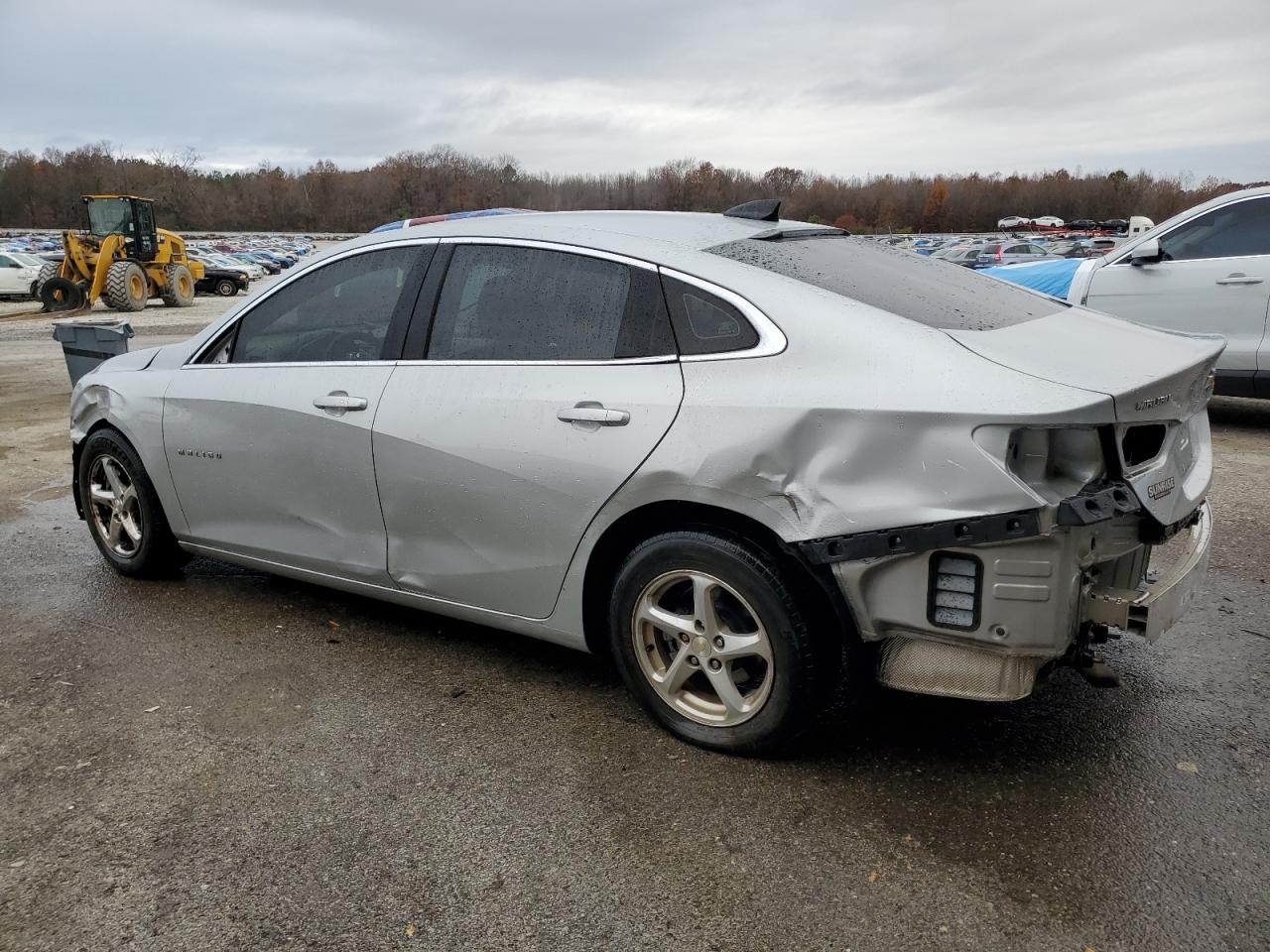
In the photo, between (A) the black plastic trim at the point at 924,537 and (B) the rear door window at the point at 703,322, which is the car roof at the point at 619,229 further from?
(A) the black plastic trim at the point at 924,537

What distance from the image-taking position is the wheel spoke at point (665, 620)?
3078 mm

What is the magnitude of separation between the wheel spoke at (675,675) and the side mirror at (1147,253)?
6307mm

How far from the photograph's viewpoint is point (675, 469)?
2959 millimetres

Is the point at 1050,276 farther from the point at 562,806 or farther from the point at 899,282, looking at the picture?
the point at 562,806

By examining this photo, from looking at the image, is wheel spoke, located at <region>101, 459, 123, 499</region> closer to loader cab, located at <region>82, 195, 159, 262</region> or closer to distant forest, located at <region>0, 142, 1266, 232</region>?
loader cab, located at <region>82, 195, 159, 262</region>

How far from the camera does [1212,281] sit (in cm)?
761

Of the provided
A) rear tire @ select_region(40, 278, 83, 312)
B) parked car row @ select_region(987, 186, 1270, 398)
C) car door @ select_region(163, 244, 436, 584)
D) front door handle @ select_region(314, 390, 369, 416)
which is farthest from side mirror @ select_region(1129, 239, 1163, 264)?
rear tire @ select_region(40, 278, 83, 312)

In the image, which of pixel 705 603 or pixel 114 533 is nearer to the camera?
pixel 705 603

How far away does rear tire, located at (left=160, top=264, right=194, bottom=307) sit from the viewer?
27.5 m

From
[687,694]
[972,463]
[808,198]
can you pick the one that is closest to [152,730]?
[687,694]

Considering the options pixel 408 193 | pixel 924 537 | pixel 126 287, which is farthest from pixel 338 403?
pixel 408 193

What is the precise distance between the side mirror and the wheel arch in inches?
246

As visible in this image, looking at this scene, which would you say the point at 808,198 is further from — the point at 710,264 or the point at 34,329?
the point at 710,264

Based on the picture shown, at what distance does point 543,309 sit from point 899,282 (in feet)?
3.74
